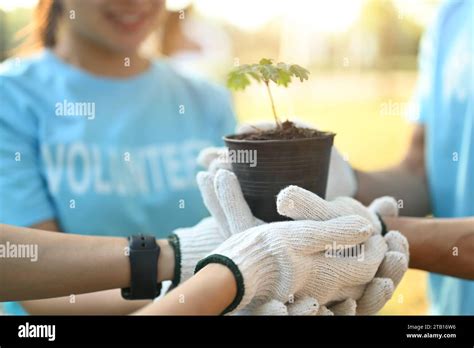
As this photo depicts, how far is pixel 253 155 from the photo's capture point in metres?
0.82

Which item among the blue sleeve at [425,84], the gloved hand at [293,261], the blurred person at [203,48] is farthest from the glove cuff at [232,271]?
the blurred person at [203,48]

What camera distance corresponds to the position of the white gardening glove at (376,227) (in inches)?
30.7

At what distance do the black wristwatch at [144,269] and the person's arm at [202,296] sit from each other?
15cm

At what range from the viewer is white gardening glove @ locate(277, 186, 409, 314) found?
0.78m

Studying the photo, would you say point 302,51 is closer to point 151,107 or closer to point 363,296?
point 151,107

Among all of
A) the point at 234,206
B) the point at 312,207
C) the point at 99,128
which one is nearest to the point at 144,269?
the point at 234,206

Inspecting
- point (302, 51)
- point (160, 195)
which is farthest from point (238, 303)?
point (302, 51)

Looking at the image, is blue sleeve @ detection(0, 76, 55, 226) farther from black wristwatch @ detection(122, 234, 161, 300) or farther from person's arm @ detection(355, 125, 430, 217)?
person's arm @ detection(355, 125, 430, 217)

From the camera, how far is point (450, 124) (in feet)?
4.51

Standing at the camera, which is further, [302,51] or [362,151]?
[362,151]

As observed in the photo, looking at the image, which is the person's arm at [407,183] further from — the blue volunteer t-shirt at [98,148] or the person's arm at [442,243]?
the blue volunteer t-shirt at [98,148]
